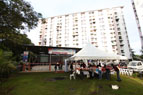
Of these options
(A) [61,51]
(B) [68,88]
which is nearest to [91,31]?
(A) [61,51]

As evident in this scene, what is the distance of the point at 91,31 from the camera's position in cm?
4609

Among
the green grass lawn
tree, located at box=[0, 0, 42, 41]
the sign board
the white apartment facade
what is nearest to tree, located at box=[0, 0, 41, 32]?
tree, located at box=[0, 0, 42, 41]

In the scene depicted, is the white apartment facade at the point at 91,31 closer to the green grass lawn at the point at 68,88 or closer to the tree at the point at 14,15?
the tree at the point at 14,15

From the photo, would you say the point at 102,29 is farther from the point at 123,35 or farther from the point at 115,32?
the point at 123,35

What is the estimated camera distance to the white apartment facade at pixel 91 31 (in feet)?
140

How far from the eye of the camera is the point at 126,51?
4209 cm

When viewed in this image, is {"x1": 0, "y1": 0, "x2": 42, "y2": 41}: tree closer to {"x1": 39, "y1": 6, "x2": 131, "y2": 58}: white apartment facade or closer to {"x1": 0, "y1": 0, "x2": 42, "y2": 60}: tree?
{"x1": 0, "y1": 0, "x2": 42, "y2": 60}: tree

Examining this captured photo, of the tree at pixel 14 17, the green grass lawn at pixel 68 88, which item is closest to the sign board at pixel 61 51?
the tree at pixel 14 17

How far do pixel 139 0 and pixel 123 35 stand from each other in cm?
3647

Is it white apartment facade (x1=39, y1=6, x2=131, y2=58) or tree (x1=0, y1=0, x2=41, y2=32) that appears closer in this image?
tree (x1=0, y1=0, x2=41, y2=32)

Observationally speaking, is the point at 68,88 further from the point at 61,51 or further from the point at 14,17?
the point at 61,51

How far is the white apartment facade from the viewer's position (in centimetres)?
4278

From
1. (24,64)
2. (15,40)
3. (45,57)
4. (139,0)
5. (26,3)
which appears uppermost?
(139,0)

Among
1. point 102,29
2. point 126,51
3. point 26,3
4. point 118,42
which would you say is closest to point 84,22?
point 102,29
